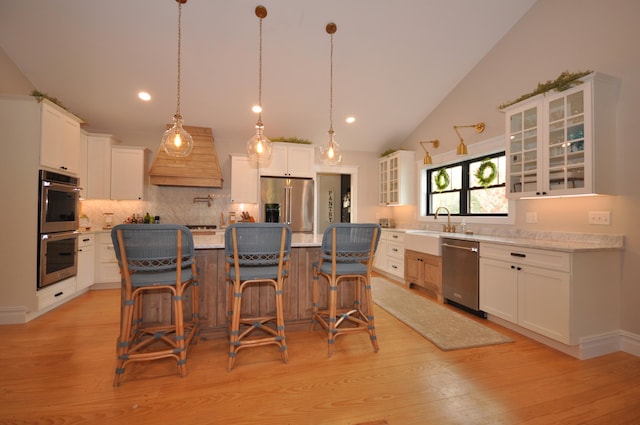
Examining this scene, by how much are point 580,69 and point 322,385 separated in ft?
12.8

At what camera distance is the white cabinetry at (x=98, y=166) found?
4422mm

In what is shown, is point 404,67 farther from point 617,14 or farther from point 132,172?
point 132,172

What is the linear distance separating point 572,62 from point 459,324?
3046 millimetres

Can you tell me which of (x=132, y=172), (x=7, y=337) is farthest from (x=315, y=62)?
(x=7, y=337)

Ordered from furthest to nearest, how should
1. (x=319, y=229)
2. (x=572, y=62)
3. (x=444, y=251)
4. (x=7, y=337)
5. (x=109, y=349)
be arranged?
(x=319, y=229) < (x=444, y=251) < (x=572, y=62) < (x=7, y=337) < (x=109, y=349)

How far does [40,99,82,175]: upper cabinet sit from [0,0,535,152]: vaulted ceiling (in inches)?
33.0

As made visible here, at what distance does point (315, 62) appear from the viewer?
3.93 m

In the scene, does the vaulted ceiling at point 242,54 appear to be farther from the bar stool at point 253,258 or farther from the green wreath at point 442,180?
the bar stool at point 253,258

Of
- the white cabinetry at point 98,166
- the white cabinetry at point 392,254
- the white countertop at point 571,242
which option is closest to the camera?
the white countertop at point 571,242

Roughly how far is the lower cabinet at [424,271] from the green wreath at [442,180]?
4.44 feet

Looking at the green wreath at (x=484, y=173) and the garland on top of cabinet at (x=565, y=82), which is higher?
the garland on top of cabinet at (x=565, y=82)

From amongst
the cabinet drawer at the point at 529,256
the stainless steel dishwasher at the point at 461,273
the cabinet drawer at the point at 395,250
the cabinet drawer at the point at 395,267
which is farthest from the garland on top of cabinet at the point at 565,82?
the cabinet drawer at the point at 395,267

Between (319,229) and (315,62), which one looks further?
(319,229)

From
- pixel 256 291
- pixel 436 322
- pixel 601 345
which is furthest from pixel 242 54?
pixel 601 345
